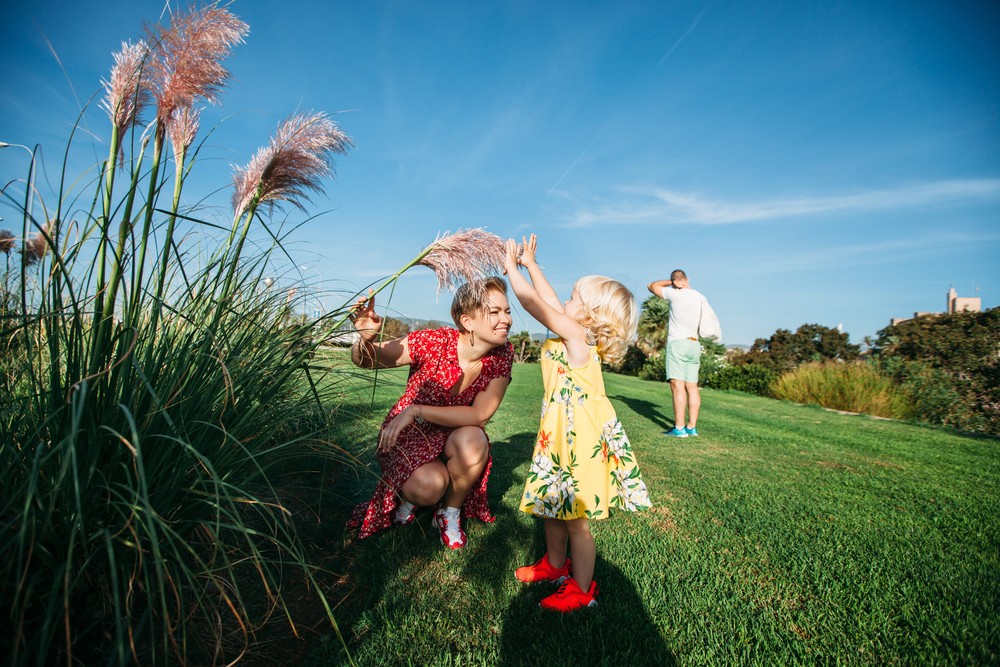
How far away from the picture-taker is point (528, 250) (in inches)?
110

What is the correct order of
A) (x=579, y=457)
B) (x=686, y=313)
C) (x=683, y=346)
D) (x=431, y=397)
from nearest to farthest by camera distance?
1. (x=579, y=457)
2. (x=431, y=397)
3. (x=683, y=346)
4. (x=686, y=313)

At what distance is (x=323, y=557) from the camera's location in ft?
8.51

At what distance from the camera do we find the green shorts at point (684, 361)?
21.9 ft

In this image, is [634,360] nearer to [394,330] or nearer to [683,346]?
[683,346]

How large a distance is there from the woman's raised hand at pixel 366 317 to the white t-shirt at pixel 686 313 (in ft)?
17.7

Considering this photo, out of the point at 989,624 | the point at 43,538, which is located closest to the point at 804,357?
the point at 989,624

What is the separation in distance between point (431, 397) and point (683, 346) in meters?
4.77

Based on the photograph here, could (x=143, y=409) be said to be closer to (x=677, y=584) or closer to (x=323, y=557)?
(x=323, y=557)

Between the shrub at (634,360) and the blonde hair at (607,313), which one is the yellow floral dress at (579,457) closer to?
the blonde hair at (607,313)

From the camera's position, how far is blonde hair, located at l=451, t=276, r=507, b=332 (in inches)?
114

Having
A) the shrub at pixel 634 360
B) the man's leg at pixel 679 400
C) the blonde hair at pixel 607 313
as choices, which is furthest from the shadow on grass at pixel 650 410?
the shrub at pixel 634 360

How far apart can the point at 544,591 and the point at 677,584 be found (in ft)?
2.21

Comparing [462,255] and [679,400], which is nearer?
[462,255]


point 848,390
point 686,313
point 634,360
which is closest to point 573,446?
point 686,313
